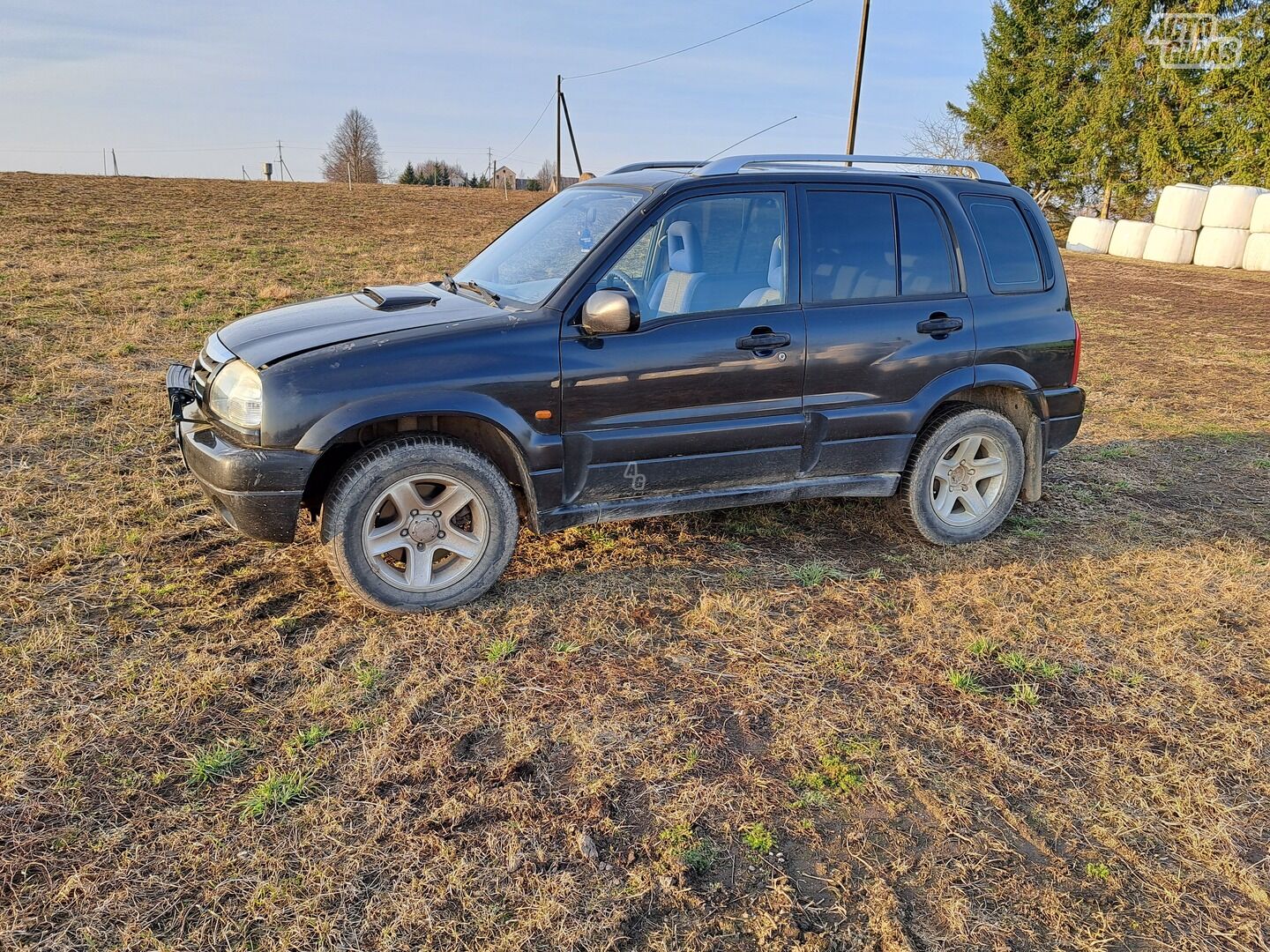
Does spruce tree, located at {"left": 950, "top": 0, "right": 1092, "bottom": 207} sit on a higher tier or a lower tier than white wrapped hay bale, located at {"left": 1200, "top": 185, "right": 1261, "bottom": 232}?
higher

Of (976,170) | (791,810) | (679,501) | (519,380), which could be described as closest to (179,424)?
(519,380)

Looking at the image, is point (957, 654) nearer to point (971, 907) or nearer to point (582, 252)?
point (971, 907)

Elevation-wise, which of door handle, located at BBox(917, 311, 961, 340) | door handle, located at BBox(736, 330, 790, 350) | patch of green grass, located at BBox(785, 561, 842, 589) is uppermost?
door handle, located at BBox(917, 311, 961, 340)

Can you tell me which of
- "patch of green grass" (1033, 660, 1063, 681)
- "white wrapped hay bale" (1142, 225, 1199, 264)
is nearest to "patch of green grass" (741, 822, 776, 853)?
"patch of green grass" (1033, 660, 1063, 681)

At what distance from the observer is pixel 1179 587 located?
4.54 m

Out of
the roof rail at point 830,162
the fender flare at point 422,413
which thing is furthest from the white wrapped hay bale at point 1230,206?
the fender flare at point 422,413

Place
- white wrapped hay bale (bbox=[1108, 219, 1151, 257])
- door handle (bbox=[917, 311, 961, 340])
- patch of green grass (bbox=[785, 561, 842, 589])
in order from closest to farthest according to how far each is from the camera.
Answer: patch of green grass (bbox=[785, 561, 842, 589]), door handle (bbox=[917, 311, 961, 340]), white wrapped hay bale (bbox=[1108, 219, 1151, 257])

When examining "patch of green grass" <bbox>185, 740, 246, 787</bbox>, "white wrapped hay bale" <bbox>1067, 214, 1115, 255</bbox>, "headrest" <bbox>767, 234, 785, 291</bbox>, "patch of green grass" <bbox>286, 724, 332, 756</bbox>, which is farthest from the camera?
"white wrapped hay bale" <bbox>1067, 214, 1115, 255</bbox>

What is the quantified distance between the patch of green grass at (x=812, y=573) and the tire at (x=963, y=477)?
0.66 meters

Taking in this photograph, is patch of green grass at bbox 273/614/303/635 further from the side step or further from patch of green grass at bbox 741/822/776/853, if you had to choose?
patch of green grass at bbox 741/822/776/853

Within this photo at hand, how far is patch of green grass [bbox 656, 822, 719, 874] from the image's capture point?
8.44 feet

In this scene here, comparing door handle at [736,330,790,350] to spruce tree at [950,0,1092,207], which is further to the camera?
spruce tree at [950,0,1092,207]

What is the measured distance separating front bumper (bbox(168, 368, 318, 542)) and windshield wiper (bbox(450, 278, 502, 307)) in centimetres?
116

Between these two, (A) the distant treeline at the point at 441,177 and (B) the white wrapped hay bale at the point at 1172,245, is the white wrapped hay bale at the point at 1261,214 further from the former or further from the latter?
(A) the distant treeline at the point at 441,177
